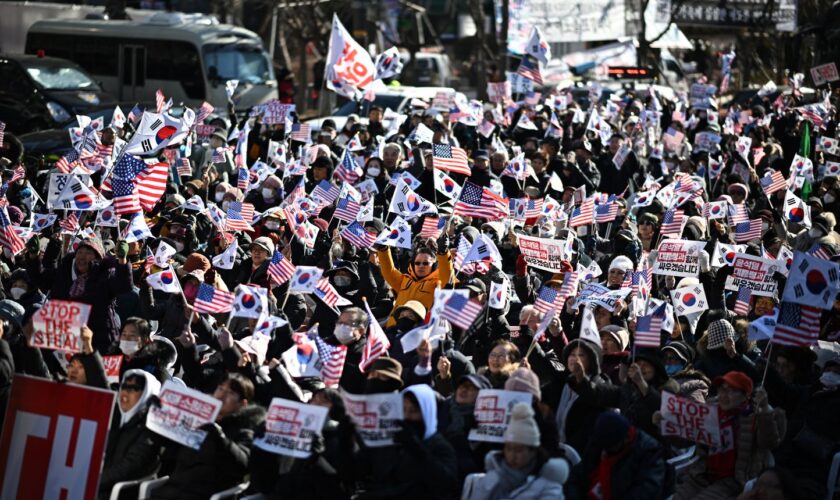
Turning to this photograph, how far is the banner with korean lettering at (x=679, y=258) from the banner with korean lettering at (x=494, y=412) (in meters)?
4.58

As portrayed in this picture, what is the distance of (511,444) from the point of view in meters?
7.38

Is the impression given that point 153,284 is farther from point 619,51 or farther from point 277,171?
point 619,51

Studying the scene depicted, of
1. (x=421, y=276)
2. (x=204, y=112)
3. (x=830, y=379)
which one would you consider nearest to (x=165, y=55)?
(x=204, y=112)

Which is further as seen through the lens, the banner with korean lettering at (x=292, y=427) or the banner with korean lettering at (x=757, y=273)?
the banner with korean lettering at (x=757, y=273)

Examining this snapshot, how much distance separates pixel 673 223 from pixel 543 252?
6.59ft

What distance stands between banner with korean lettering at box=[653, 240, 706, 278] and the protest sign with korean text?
4173 mm

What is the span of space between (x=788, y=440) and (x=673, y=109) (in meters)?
17.0

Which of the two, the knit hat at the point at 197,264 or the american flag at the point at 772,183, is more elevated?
the knit hat at the point at 197,264

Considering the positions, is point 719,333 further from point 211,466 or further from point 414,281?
point 211,466

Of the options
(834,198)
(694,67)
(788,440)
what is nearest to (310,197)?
(834,198)

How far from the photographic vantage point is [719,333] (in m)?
10.0

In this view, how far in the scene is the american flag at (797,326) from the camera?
909 cm

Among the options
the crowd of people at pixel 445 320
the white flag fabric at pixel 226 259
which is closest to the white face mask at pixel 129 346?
the crowd of people at pixel 445 320

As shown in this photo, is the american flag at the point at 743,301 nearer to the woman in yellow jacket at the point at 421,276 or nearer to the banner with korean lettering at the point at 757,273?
the banner with korean lettering at the point at 757,273
